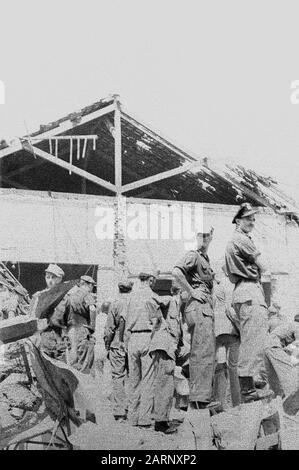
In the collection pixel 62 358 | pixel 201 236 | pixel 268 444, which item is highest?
pixel 201 236

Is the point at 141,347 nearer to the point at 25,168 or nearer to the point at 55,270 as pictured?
the point at 55,270

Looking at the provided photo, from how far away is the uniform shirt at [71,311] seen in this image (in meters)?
9.42

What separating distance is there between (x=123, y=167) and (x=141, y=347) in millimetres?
2497

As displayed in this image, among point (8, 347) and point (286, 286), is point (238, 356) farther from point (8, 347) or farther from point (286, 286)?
point (8, 347)

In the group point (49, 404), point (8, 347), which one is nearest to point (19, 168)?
point (8, 347)

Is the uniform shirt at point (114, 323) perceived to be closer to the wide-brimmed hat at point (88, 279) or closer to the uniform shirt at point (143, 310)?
the uniform shirt at point (143, 310)

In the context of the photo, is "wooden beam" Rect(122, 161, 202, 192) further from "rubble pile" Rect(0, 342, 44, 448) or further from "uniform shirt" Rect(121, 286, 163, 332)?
"rubble pile" Rect(0, 342, 44, 448)

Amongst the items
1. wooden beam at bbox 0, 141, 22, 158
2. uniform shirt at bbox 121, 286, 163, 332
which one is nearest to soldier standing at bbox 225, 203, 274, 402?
uniform shirt at bbox 121, 286, 163, 332

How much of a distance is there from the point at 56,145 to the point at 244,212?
2.56 m

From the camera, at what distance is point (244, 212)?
8680 millimetres

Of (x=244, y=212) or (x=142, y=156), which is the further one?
(x=142, y=156)

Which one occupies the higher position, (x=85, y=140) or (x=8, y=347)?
(x=85, y=140)

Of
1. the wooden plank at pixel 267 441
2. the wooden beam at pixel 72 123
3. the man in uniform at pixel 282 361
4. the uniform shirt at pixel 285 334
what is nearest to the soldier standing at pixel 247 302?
the man in uniform at pixel 282 361

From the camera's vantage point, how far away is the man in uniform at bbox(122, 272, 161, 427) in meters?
8.37
